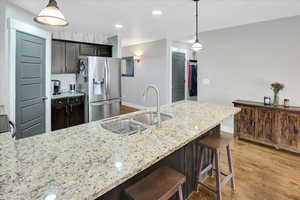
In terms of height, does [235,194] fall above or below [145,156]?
below

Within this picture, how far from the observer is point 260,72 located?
3502 mm

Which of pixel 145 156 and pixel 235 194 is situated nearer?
pixel 145 156

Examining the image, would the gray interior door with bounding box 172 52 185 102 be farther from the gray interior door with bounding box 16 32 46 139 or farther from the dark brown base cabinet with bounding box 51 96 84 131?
the gray interior door with bounding box 16 32 46 139

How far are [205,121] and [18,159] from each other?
1603mm

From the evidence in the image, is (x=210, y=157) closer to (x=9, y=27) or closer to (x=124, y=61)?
(x=9, y=27)

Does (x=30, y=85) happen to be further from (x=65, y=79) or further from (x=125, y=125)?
(x=125, y=125)

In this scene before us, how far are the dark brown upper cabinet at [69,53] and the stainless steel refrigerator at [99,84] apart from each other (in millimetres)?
348

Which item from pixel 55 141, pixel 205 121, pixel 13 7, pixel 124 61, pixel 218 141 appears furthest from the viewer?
pixel 124 61

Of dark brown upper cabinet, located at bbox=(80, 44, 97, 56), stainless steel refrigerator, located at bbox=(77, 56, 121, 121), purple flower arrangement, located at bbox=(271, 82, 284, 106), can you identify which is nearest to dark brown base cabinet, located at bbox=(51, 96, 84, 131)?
stainless steel refrigerator, located at bbox=(77, 56, 121, 121)

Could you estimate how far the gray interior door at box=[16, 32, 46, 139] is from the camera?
2.74 m

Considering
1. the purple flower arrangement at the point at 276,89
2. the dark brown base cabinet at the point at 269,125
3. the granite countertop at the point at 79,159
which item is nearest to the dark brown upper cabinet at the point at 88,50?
the granite countertop at the point at 79,159

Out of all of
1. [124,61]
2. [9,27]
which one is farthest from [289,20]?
[124,61]

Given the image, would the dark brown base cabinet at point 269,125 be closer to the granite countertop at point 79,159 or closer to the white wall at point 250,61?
the white wall at point 250,61

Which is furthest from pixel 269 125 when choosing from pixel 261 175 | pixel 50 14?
pixel 50 14
